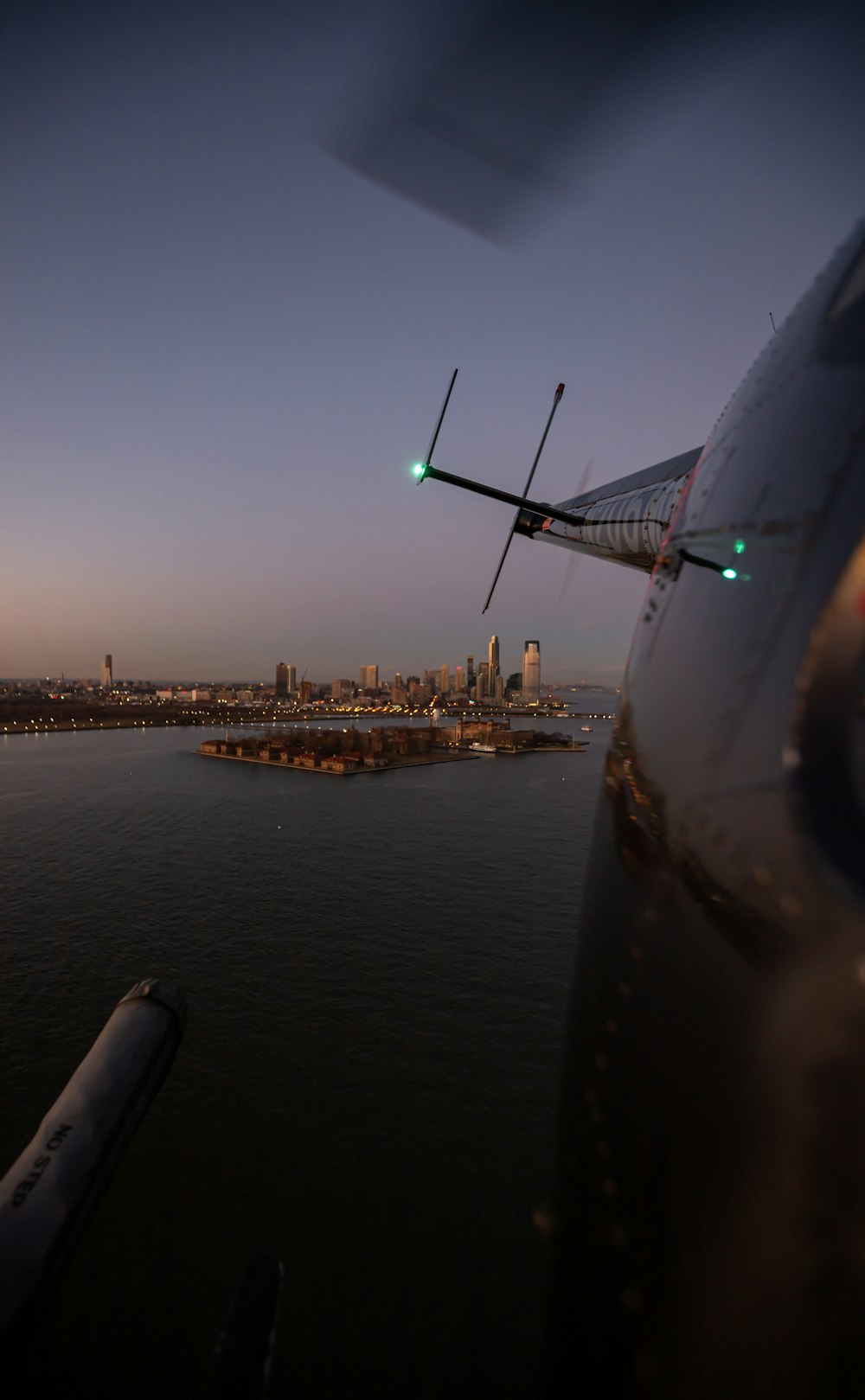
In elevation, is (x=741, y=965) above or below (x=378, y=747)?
above

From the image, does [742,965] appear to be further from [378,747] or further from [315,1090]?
[378,747]

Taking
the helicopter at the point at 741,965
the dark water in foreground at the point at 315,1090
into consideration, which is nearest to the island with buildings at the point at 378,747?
the dark water in foreground at the point at 315,1090

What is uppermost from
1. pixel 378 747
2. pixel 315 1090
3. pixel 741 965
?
pixel 741 965

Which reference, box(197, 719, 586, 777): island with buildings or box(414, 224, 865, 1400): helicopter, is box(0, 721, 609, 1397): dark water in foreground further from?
box(197, 719, 586, 777): island with buildings

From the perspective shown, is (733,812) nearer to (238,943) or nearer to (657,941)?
(657,941)

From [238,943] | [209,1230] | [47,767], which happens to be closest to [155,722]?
[47,767]

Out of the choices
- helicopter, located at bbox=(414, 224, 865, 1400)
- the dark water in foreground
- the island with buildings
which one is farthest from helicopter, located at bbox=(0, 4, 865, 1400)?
the island with buildings

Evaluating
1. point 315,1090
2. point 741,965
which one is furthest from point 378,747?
point 741,965
